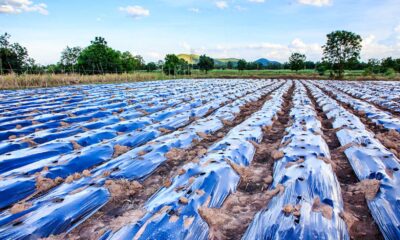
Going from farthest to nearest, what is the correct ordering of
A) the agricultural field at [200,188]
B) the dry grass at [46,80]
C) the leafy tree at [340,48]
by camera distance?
the leafy tree at [340,48] < the dry grass at [46,80] < the agricultural field at [200,188]

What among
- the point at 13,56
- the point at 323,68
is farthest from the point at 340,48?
the point at 13,56

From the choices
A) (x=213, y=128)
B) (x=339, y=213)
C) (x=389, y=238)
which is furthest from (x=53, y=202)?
(x=213, y=128)

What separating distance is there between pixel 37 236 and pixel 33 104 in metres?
6.31

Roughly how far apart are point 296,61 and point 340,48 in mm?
30038

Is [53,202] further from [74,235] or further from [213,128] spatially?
[213,128]

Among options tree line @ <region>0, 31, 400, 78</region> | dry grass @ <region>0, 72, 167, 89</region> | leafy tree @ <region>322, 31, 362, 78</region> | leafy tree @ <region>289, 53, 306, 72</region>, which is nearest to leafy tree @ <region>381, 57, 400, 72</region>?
tree line @ <region>0, 31, 400, 78</region>

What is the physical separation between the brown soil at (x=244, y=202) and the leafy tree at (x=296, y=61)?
2239 inches

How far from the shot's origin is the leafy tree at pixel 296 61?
185ft

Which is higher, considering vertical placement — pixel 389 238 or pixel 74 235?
pixel 389 238

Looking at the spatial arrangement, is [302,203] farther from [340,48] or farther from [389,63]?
[389,63]

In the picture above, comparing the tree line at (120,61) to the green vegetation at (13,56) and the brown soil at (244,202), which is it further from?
the brown soil at (244,202)

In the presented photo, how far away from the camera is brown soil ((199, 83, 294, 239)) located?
5.62 feet

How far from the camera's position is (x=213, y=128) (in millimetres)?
4512

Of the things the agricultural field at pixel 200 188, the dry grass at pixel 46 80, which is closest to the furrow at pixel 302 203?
the agricultural field at pixel 200 188
